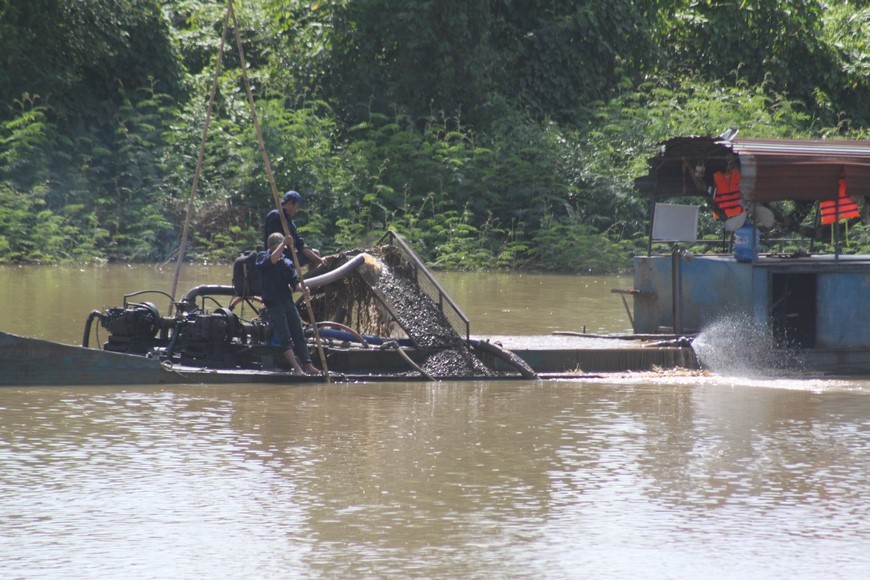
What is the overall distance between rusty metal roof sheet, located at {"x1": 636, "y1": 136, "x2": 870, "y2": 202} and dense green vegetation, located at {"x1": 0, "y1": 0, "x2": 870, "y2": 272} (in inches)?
441

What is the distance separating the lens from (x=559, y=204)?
1038 inches

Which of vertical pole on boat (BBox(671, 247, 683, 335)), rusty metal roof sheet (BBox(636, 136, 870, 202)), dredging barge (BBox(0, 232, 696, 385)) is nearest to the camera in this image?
dredging barge (BBox(0, 232, 696, 385))

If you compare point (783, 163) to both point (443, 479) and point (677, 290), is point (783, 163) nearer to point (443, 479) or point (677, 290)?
point (677, 290)

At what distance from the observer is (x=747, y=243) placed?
504 inches

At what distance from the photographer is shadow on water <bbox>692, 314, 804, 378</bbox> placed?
41.8 feet

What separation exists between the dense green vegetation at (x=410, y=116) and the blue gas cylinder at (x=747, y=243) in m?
11.8

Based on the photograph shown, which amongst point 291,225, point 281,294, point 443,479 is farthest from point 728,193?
point 443,479

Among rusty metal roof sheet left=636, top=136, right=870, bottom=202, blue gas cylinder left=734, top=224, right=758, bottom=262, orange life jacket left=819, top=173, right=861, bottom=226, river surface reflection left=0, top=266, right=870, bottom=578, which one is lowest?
river surface reflection left=0, top=266, right=870, bottom=578

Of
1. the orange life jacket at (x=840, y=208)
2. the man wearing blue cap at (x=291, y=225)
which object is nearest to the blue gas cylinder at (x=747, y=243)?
the orange life jacket at (x=840, y=208)

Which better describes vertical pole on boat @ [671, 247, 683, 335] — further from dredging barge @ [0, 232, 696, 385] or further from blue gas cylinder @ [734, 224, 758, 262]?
blue gas cylinder @ [734, 224, 758, 262]

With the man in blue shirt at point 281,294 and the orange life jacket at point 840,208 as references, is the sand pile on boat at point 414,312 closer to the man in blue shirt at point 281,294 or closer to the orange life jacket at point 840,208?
the man in blue shirt at point 281,294

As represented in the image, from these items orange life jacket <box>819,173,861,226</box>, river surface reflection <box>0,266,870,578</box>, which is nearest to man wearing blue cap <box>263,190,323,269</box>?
river surface reflection <box>0,266,870,578</box>

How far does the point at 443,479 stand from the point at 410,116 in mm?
20490

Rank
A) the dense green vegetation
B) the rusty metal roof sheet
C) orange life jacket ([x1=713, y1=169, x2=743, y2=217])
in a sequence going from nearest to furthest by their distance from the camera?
the rusty metal roof sheet < orange life jacket ([x1=713, y1=169, x2=743, y2=217]) < the dense green vegetation
